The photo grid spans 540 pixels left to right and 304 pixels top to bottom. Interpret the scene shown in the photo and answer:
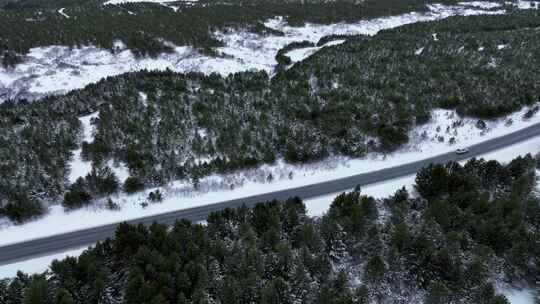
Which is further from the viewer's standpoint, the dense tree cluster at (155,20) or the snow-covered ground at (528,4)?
the snow-covered ground at (528,4)

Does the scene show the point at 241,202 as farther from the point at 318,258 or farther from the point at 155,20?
the point at 155,20

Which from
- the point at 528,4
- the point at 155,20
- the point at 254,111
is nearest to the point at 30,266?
the point at 254,111

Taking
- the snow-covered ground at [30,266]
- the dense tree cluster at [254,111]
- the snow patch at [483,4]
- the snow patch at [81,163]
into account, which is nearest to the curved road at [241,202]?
the snow-covered ground at [30,266]

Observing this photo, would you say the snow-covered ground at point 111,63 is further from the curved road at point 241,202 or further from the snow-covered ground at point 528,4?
the snow-covered ground at point 528,4

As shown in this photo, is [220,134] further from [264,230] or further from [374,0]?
[374,0]

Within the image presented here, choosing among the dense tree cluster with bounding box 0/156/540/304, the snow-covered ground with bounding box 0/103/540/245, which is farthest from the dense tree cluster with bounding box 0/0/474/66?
the dense tree cluster with bounding box 0/156/540/304

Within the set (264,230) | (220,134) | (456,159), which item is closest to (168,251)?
(264,230)

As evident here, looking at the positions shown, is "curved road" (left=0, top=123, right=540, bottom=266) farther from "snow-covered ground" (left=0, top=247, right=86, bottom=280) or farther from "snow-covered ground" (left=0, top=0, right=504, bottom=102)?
"snow-covered ground" (left=0, top=0, right=504, bottom=102)
